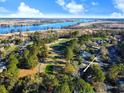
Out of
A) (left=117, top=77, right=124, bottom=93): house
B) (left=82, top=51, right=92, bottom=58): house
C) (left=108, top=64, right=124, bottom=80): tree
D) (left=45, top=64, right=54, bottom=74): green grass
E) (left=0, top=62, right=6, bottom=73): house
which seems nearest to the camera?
(left=117, top=77, right=124, bottom=93): house

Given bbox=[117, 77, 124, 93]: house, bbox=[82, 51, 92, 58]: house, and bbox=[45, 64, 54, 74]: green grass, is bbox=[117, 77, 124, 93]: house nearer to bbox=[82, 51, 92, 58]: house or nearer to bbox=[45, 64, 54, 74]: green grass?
bbox=[45, 64, 54, 74]: green grass

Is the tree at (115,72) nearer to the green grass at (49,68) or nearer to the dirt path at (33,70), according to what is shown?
the green grass at (49,68)

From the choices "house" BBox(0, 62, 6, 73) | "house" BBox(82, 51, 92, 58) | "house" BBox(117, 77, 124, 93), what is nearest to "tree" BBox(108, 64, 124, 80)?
"house" BBox(117, 77, 124, 93)

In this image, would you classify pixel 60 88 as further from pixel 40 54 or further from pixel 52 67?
pixel 40 54

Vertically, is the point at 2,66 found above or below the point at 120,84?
above

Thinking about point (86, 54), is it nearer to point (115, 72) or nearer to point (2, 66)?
point (115, 72)

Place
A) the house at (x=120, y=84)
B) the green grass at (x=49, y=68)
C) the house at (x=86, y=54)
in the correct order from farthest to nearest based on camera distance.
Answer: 1. the house at (x=86, y=54)
2. the green grass at (x=49, y=68)
3. the house at (x=120, y=84)

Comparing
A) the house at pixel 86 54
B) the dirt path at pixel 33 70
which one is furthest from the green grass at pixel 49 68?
the house at pixel 86 54

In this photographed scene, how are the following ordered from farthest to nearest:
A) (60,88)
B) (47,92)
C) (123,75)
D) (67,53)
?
1. (67,53)
2. (123,75)
3. (47,92)
4. (60,88)

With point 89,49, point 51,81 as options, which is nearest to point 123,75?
point 51,81

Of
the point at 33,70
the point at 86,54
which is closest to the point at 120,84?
the point at 33,70

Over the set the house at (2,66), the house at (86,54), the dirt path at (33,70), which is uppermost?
the house at (2,66)
